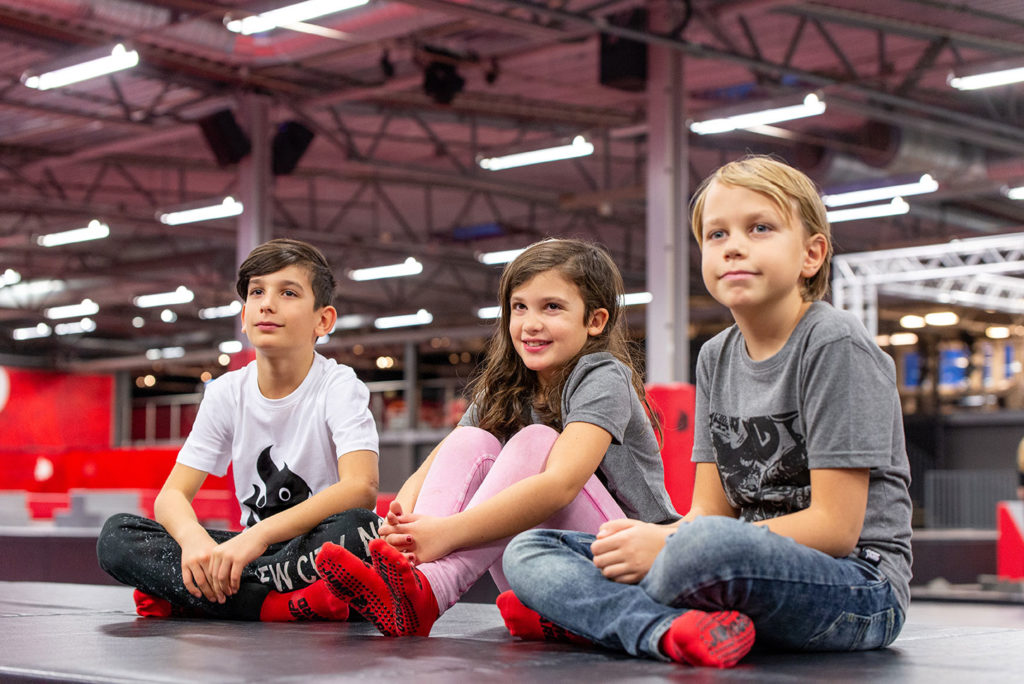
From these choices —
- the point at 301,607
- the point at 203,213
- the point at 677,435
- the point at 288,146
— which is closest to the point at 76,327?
the point at 203,213

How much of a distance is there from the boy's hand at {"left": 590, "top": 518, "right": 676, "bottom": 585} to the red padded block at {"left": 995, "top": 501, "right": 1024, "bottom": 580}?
22.2 feet

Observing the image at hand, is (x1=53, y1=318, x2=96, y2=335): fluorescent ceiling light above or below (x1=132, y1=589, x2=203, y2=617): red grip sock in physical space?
above

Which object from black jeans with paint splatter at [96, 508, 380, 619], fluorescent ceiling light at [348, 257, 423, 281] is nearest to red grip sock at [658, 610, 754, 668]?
black jeans with paint splatter at [96, 508, 380, 619]

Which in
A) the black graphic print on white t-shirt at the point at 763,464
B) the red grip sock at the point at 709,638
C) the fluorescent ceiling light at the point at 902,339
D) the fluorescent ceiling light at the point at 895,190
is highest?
the fluorescent ceiling light at the point at 895,190

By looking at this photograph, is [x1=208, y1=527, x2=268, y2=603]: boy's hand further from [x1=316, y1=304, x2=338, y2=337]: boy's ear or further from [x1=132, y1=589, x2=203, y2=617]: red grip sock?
[x1=316, y1=304, x2=338, y2=337]: boy's ear

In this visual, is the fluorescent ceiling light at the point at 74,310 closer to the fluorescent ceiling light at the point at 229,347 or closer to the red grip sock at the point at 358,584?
the fluorescent ceiling light at the point at 229,347

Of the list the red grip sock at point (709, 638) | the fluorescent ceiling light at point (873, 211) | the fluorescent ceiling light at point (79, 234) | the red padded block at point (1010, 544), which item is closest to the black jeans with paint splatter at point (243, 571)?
the red grip sock at point (709, 638)

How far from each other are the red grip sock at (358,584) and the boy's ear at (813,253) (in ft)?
2.67

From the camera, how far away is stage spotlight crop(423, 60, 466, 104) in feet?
26.9

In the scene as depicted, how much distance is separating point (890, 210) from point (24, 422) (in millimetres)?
18306

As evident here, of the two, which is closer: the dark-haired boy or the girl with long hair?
the girl with long hair

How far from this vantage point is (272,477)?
249 cm

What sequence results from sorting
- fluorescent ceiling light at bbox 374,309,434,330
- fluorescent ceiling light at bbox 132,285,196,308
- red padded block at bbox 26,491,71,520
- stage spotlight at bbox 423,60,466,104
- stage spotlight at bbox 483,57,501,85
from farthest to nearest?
fluorescent ceiling light at bbox 374,309,434,330, fluorescent ceiling light at bbox 132,285,196,308, red padded block at bbox 26,491,71,520, stage spotlight at bbox 483,57,501,85, stage spotlight at bbox 423,60,466,104

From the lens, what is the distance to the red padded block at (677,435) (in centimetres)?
655
